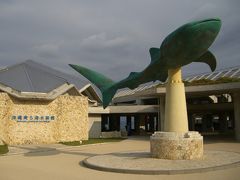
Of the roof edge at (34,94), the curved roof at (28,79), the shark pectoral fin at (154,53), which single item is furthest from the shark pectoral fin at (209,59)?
the curved roof at (28,79)

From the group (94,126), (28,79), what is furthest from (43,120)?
(94,126)

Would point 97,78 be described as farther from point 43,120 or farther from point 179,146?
point 43,120

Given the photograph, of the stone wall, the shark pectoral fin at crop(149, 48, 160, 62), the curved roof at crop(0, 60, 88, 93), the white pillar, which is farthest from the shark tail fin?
the curved roof at crop(0, 60, 88, 93)

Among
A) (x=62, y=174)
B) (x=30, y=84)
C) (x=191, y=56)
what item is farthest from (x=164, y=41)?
(x=30, y=84)

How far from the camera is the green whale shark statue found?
12.4 m

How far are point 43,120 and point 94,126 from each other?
35.5ft

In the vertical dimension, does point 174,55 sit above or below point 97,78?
above

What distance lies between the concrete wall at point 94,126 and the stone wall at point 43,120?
6261 millimetres

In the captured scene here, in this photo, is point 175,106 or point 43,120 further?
point 43,120

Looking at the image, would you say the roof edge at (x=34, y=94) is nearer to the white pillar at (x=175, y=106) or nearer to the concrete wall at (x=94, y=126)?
the concrete wall at (x=94, y=126)

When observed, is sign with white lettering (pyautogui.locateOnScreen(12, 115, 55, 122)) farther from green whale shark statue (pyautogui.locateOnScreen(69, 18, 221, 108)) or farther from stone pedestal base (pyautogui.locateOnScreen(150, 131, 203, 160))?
stone pedestal base (pyautogui.locateOnScreen(150, 131, 203, 160))

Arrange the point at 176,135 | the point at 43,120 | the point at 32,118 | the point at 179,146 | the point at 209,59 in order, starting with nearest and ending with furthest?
1. the point at 179,146
2. the point at 176,135
3. the point at 209,59
4. the point at 32,118
5. the point at 43,120

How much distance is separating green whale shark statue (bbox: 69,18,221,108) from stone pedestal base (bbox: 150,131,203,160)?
340 centimetres

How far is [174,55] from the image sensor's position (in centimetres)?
1380
